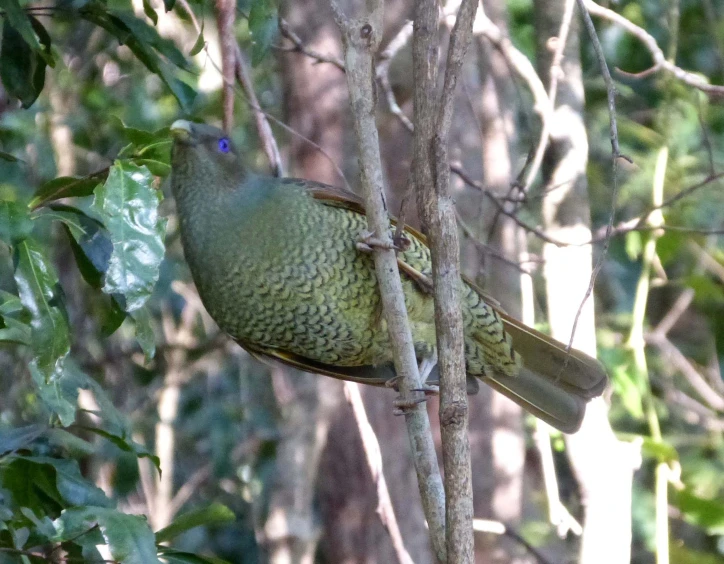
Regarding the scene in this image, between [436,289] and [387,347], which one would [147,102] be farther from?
[436,289]

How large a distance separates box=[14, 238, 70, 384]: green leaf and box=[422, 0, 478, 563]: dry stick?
2.50 feet

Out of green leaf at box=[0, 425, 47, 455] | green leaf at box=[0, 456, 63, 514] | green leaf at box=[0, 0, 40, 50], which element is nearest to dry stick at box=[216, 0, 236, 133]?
green leaf at box=[0, 0, 40, 50]

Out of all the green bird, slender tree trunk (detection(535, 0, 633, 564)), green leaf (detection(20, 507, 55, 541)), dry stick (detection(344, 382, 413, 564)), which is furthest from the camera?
slender tree trunk (detection(535, 0, 633, 564))

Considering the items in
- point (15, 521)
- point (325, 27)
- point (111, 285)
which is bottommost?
point (15, 521)

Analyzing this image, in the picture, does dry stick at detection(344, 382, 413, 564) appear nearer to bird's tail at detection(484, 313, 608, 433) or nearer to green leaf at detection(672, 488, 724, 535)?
bird's tail at detection(484, 313, 608, 433)

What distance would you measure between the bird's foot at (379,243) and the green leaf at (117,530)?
79 cm

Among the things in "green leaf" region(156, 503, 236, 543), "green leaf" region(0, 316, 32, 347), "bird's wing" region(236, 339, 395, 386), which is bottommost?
"green leaf" region(156, 503, 236, 543)

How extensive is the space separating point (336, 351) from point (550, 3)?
5.44ft

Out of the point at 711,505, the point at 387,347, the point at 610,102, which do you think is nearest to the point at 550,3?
the point at 387,347

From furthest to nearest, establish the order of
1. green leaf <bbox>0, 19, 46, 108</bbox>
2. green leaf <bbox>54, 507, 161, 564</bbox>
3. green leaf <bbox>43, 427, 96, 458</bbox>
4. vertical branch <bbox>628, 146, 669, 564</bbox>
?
1. vertical branch <bbox>628, 146, 669, 564</bbox>
2. green leaf <bbox>0, 19, 46, 108</bbox>
3. green leaf <bbox>43, 427, 96, 458</bbox>
4. green leaf <bbox>54, 507, 161, 564</bbox>

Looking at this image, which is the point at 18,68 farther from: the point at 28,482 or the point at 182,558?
the point at 182,558

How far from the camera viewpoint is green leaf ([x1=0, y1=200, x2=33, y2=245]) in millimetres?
1871

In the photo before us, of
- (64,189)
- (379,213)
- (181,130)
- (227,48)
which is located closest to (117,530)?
(64,189)

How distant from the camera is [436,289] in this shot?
6.46 ft
